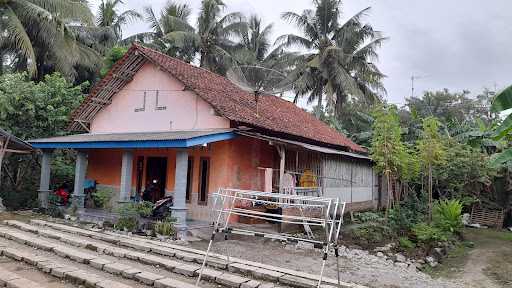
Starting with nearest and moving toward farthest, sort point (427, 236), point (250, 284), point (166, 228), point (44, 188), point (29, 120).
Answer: point (250, 284), point (166, 228), point (427, 236), point (44, 188), point (29, 120)

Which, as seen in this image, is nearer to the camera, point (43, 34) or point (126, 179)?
point (126, 179)

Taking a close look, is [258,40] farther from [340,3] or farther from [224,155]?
[224,155]

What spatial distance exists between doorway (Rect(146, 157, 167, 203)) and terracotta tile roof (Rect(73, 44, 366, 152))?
283cm

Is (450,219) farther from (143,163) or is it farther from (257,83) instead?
(143,163)

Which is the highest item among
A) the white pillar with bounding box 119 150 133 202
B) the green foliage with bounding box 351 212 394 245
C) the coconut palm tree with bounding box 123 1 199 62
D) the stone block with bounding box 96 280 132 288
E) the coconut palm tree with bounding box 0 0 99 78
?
the coconut palm tree with bounding box 123 1 199 62

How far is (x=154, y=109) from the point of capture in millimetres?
13258

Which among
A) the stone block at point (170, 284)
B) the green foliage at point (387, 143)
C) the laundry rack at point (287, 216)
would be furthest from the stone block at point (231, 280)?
the green foliage at point (387, 143)

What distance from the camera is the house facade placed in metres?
11.2

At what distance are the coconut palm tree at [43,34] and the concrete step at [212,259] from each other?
11.0m

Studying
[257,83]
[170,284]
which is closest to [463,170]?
[257,83]

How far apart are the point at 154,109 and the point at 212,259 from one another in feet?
23.8

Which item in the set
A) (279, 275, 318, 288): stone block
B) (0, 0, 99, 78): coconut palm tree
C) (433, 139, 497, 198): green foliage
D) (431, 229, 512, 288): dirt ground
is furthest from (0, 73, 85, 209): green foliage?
(433, 139, 497, 198): green foliage

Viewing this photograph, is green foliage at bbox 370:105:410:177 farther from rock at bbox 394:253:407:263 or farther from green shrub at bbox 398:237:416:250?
rock at bbox 394:253:407:263

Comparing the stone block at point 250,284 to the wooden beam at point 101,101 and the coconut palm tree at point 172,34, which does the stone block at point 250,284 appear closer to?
the wooden beam at point 101,101
